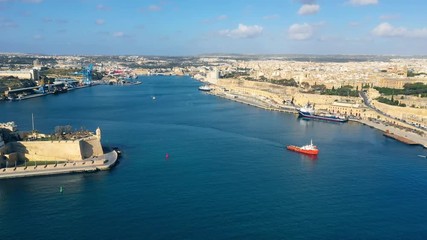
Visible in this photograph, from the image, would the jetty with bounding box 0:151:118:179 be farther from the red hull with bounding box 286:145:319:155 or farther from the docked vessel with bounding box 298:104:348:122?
the docked vessel with bounding box 298:104:348:122

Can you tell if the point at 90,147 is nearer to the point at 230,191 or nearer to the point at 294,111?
the point at 230,191

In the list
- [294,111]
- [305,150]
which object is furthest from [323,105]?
[305,150]

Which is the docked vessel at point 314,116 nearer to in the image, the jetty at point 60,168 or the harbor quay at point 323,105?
the harbor quay at point 323,105

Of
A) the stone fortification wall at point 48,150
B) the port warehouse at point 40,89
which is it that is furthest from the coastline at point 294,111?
the port warehouse at point 40,89

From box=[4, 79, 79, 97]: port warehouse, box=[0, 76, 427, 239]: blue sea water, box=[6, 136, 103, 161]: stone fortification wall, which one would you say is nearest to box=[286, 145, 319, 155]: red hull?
box=[0, 76, 427, 239]: blue sea water

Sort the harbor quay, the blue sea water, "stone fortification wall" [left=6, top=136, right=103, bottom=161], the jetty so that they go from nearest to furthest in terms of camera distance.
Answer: the blue sea water → the jetty → "stone fortification wall" [left=6, top=136, right=103, bottom=161] → the harbor quay

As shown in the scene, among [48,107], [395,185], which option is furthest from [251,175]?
[48,107]
